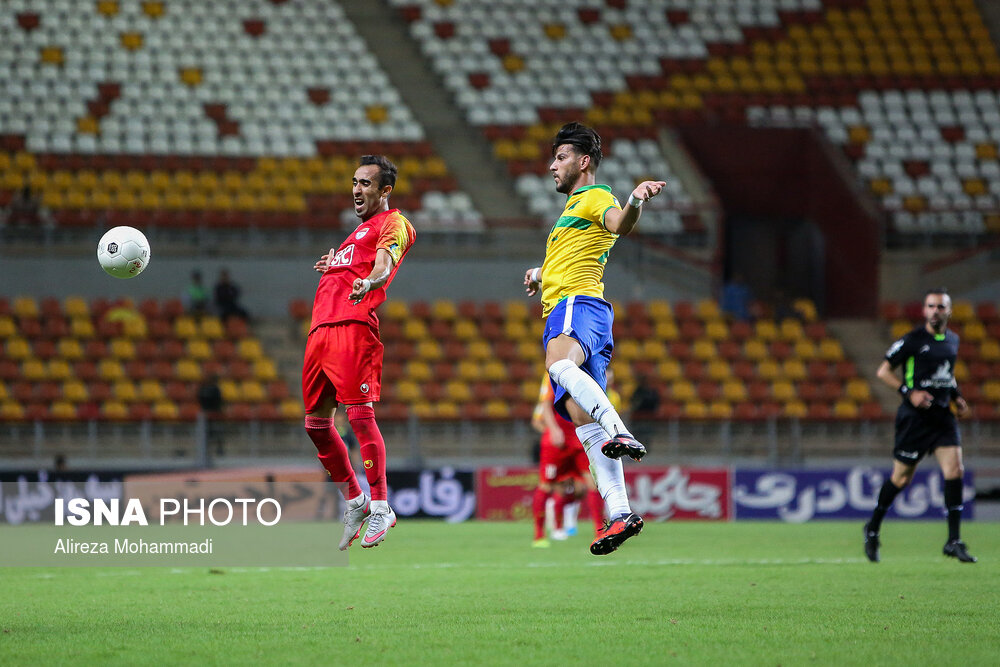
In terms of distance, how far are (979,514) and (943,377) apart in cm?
770

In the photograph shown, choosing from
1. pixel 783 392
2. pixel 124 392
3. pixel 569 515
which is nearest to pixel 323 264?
pixel 569 515

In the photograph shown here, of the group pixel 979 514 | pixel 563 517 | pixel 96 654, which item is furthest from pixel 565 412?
pixel 979 514

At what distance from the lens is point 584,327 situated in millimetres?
6887

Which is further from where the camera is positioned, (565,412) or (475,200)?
(475,200)

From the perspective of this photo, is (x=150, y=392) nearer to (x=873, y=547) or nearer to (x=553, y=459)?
(x=553, y=459)

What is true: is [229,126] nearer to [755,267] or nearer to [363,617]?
[755,267]

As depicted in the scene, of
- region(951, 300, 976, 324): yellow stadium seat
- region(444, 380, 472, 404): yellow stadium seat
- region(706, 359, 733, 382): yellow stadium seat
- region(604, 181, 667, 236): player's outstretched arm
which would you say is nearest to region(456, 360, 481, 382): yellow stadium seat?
region(444, 380, 472, 404): yellow stadium seat

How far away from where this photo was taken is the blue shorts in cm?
688

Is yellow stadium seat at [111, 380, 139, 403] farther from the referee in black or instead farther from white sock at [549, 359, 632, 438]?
white sock at [549, 359, 632, 438]

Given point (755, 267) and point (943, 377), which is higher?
point (755, 267)

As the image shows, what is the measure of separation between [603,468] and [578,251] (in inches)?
50.1

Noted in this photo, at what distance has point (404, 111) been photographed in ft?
85.4

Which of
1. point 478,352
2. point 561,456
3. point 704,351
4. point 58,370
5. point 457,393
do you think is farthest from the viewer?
point 704,351

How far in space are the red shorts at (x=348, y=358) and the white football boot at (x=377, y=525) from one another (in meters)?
0.69
